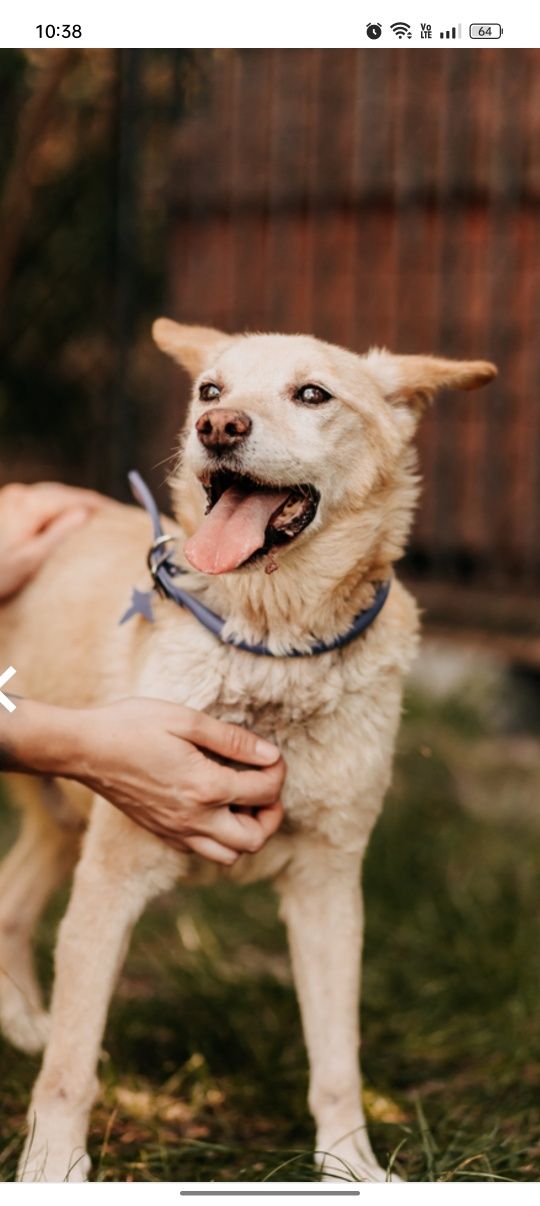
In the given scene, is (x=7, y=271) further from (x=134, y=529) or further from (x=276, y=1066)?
(x=276, y=1066)

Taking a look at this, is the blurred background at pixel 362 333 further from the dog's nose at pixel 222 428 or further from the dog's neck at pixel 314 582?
the dog's nose at pixel 222 428

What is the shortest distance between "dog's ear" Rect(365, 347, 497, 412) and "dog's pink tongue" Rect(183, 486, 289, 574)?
350 millimetres

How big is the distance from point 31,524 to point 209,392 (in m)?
0.77

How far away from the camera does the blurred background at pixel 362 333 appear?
3105 mm

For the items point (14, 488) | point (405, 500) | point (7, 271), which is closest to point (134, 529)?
point (14, 488)

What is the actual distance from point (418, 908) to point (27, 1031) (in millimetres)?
1151

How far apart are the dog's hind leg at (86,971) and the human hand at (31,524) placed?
74 cm

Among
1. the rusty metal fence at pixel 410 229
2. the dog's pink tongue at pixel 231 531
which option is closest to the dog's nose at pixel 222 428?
the dog's pink tongue at pixel 231 531

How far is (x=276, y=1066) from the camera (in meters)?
2.64

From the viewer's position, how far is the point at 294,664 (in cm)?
219
